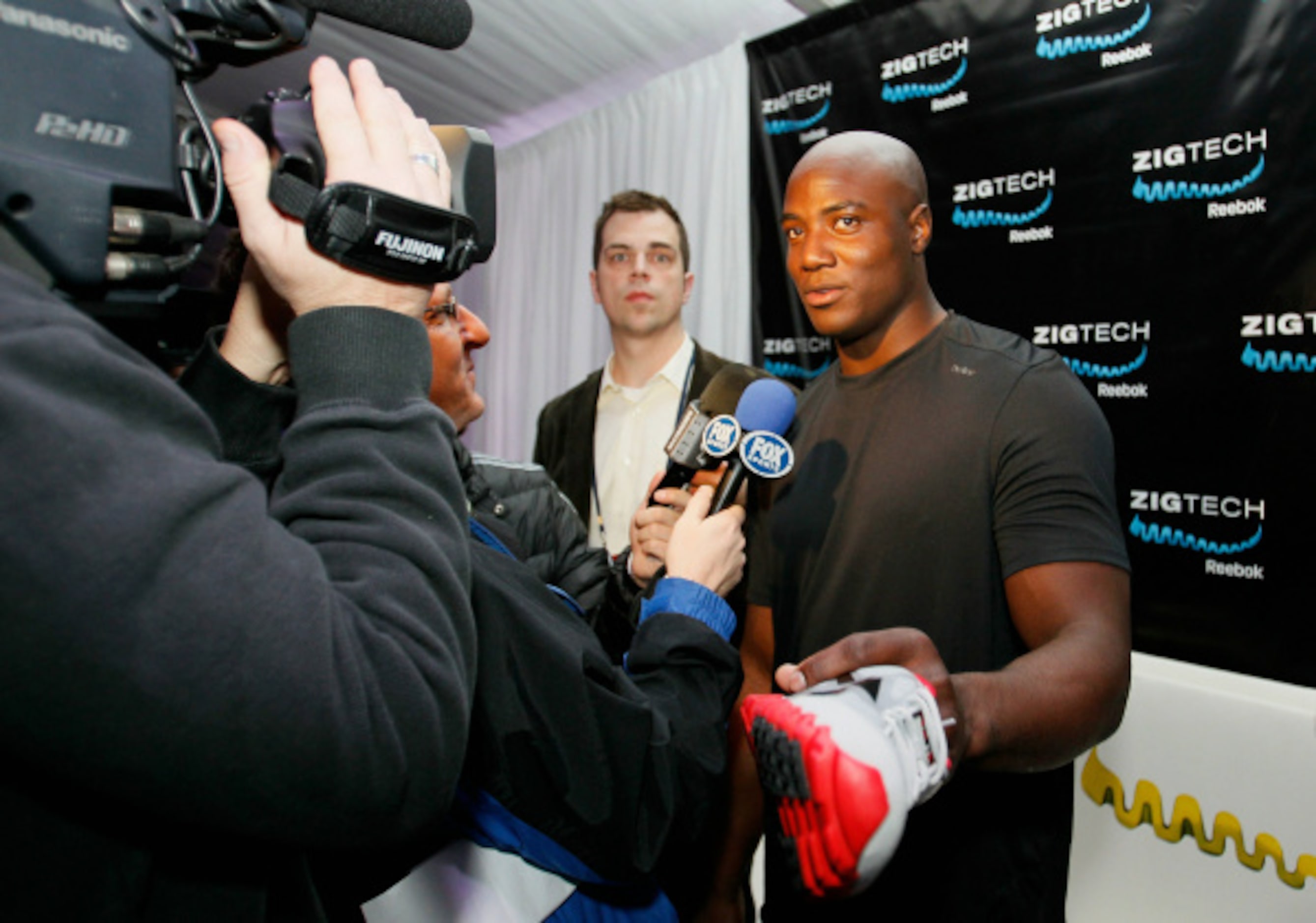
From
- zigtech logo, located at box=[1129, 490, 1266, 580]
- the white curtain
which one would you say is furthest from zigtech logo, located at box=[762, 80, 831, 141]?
zigtech logo, located at box=[1129, 490, 1266, 580]

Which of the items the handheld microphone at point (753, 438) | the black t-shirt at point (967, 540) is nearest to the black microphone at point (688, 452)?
the handheld microphone at point (753, 438)

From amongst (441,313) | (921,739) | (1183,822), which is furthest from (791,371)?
(921,739)

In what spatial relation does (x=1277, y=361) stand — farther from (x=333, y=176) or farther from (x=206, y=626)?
(x=206, y=626)

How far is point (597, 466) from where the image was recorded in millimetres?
2787

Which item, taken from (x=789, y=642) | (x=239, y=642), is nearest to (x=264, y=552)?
(x=239, y=642)

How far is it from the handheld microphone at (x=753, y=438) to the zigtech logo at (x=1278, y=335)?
4.06 ft

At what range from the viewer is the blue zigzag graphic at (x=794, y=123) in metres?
2.60

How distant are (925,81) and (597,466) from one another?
158 centimetres

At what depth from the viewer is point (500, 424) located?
433 cm

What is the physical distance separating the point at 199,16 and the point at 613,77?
311 centimetres

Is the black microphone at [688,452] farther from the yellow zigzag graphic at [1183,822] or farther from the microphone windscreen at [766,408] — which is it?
the yellow zigzag graphic at [1183,822]

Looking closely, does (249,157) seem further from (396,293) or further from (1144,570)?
(1144,570)

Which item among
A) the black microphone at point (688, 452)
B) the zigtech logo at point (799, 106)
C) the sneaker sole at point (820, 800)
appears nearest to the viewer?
the sneaker sole at point (820, 800)

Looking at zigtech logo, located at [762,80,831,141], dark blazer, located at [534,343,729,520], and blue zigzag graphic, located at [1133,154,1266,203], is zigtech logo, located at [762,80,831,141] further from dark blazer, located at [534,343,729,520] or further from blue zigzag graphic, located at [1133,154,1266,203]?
blue zigzag graphic, located at [1133,154,1266,203]
